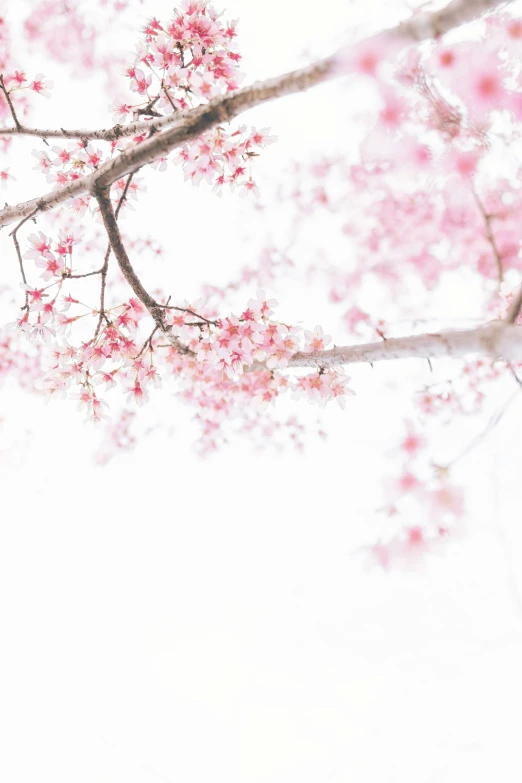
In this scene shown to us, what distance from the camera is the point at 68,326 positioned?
2330 mm

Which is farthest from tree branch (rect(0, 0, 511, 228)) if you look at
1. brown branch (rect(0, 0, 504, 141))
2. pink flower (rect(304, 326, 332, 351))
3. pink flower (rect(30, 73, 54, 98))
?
pink flower (rect(304, 326, 332, 351))

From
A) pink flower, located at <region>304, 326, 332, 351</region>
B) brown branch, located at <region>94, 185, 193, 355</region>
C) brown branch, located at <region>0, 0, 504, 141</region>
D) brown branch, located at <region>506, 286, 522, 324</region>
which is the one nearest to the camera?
brown branch, located at <region>0, 0, 504, 141</region>

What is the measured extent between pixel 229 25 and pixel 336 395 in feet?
6.89

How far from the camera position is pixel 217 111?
69.3 inches

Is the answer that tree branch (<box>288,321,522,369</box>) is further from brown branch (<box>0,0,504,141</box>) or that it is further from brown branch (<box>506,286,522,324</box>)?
brown branch (<box>0,0,504,141</box>)

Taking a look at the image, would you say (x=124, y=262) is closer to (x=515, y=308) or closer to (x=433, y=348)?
(x=433, y=348)

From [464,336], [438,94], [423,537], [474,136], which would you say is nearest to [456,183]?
[474,136]

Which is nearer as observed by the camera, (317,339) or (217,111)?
(217,111)

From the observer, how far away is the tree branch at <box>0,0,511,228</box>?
1382 mm

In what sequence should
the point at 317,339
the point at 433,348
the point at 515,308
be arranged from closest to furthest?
the point at 515,308 → the point at 433,348 → the point at 317,339

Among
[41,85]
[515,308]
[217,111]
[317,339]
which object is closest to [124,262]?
[217,111]

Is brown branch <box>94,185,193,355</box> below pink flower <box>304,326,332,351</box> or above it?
above

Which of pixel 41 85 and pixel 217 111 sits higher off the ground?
pixel 41 85

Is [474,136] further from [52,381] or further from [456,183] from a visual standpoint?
[52,381]
